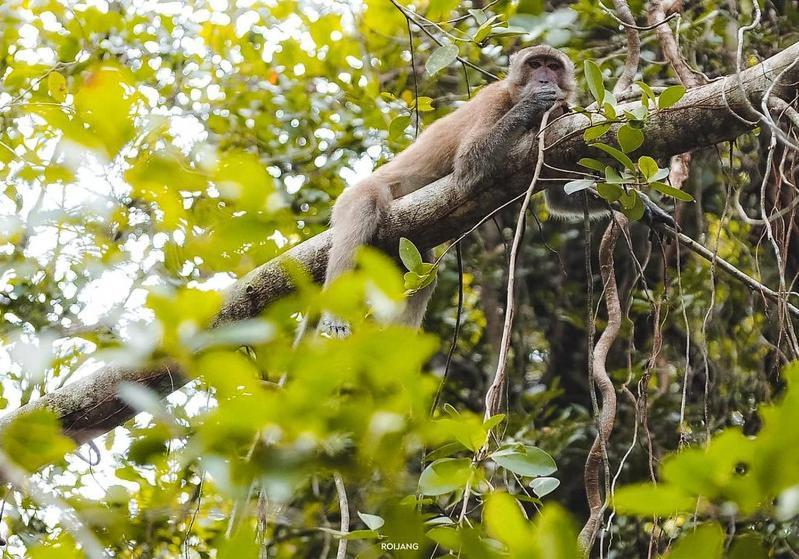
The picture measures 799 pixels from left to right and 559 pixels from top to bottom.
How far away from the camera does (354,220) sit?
4.75 m

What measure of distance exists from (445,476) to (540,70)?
13.8 feet

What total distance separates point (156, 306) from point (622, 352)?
21.6 feet

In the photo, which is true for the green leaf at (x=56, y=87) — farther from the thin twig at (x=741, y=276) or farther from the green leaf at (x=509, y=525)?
the green leaf at (x=509, y=525)

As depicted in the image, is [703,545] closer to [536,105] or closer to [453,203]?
[453,203]

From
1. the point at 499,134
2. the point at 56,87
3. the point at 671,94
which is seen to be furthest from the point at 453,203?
the point at 56,87

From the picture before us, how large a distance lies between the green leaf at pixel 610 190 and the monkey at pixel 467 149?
1.13 m

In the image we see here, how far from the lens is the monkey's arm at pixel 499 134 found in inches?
171

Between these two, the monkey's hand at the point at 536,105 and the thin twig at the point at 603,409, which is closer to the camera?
the thin twig at the point at 603,409

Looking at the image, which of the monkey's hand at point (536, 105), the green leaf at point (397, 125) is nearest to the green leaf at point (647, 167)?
the green leaf at point (397, 125)

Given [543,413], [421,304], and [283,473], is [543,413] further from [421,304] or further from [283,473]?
[283,473]

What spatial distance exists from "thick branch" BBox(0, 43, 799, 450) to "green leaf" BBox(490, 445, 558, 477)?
5.23ft

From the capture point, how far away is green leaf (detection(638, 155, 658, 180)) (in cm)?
288

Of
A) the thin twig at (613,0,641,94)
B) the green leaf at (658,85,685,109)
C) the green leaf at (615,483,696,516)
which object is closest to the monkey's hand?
the thin twig at (613,0,641,94)

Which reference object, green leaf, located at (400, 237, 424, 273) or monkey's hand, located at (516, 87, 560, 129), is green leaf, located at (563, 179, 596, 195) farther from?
monkey's hand, located at (516, 87, 560, 129)
